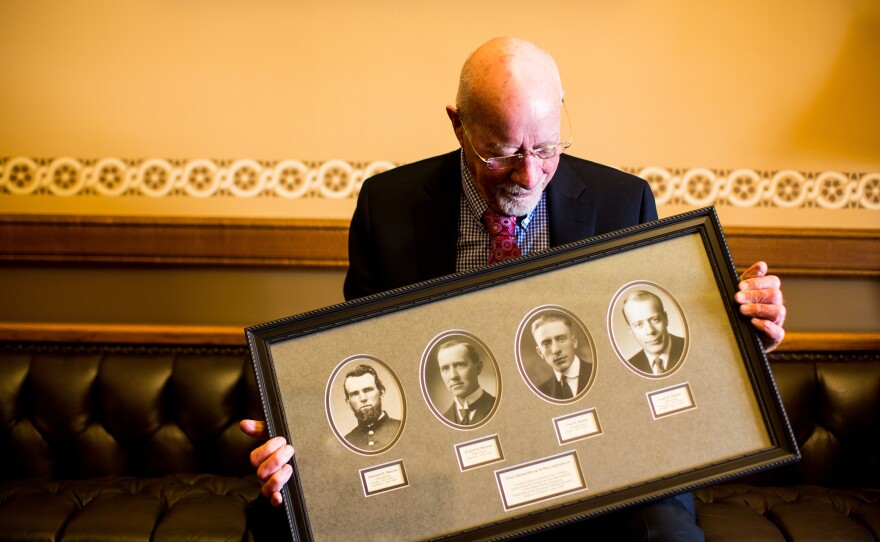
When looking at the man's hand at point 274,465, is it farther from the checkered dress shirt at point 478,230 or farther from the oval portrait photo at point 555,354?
the checkered dress shirt at point 478,230

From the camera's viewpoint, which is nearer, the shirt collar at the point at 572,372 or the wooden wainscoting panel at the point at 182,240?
the shirt collar at the point at 572,372

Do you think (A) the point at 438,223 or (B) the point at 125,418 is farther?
(B) the point at 125,418

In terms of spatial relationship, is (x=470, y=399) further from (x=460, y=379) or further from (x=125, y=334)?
(x=125, y=334)

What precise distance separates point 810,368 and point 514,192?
117 cm

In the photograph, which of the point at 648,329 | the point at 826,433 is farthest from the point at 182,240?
the point at 826,433

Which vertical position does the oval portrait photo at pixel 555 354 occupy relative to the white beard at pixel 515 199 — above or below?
below

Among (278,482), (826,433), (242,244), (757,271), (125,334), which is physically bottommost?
(826,433)

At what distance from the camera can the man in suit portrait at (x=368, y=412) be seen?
1123mm

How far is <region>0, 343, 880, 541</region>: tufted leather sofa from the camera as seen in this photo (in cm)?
179

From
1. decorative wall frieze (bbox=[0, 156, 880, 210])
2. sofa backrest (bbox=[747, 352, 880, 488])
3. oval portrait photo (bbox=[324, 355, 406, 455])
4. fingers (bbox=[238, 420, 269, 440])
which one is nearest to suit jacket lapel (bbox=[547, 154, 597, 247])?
oval portrait photo (bbox=[324, 355, 406, 455])

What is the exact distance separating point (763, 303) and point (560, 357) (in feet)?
1.04

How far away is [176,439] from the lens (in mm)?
2072

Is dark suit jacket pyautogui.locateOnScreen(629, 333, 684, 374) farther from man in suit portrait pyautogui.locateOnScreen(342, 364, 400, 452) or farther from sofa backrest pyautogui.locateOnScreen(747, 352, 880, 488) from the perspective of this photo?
sofa backrest pyautogui.locateOnScreen(747, 352, 880, 488)

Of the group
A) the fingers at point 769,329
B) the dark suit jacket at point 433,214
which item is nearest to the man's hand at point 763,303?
the fingers at point 769,329
